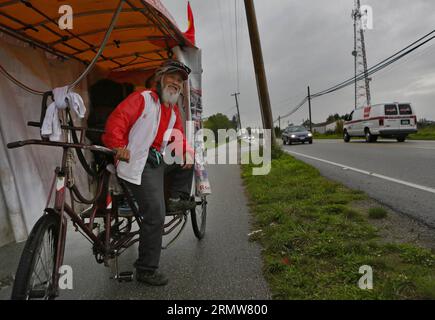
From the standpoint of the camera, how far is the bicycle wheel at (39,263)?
80.9 inches

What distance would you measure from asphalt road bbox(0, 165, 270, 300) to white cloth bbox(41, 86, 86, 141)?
1.39m

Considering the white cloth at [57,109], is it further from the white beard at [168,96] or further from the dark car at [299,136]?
the dark car at [299,136]

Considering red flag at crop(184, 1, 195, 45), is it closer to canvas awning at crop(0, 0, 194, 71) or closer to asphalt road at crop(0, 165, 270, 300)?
canvas awning at crop(0, 0, 194, 71)

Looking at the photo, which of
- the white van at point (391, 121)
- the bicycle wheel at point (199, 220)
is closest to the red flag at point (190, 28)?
the bicycle wheel at point (199, 220)

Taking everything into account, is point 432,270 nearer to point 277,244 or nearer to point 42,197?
point 277,244

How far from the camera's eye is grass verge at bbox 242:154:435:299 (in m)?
2.64

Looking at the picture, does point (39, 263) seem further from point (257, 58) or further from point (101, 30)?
point (257, 58)

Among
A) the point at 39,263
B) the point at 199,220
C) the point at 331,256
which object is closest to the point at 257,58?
the point at 199,220

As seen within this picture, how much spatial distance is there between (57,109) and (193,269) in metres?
1.94

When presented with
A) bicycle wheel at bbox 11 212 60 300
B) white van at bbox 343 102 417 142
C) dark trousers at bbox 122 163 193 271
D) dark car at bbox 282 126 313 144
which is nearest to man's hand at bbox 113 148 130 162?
dark trousers at bbox 122 163 193 271

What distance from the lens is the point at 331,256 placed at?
3.40m

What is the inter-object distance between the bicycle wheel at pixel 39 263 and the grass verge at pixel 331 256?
65.0 inches
